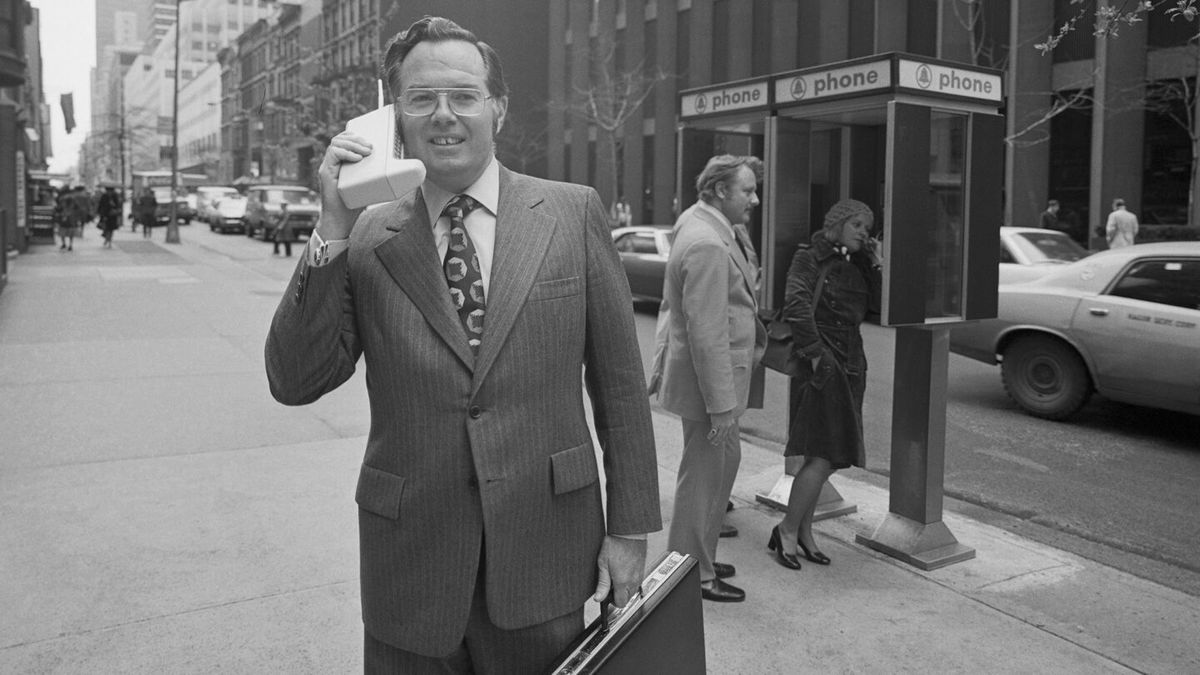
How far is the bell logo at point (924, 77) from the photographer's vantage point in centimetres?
513

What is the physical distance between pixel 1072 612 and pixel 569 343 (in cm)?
331

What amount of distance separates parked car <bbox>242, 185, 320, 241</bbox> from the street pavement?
29317mm

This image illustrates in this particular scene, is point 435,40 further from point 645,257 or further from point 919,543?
point 645,257

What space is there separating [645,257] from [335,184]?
605 inches

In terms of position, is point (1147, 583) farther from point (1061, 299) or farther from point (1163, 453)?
point (1061, 299)

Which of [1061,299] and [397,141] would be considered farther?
[1061,299]

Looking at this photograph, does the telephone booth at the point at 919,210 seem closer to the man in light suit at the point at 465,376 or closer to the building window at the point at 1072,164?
the man in light suit at the point at 465,376

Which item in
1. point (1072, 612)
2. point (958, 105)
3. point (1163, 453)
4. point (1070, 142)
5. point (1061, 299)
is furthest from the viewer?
point (1070, 142)

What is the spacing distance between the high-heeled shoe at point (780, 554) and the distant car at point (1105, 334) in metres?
4.18

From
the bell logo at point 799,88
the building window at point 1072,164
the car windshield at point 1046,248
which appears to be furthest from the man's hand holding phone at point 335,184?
the building window at point 1072,164

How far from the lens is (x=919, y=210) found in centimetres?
504

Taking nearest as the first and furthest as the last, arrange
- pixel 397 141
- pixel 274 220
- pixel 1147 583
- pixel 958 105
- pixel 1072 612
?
pixel 397 141 → pixel 1072 612 → pixel 1147 583 → pixel 958 105 → pixel 274 220

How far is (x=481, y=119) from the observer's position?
7.25ft

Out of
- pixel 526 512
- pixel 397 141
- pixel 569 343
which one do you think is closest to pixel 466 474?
pixel 526 512
